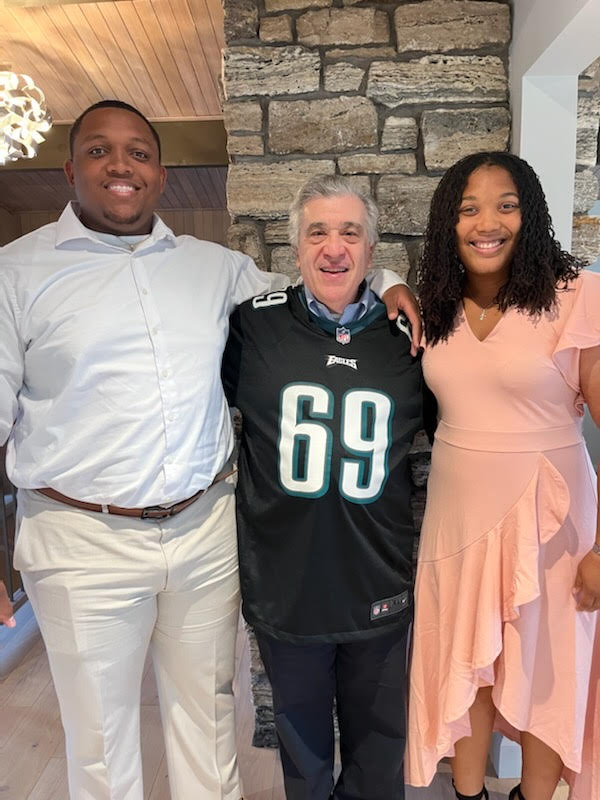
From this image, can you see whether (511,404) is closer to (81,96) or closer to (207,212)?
(81,96)

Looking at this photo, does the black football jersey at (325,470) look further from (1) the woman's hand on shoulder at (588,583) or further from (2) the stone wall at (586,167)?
(2) the stone wall at (586,167)

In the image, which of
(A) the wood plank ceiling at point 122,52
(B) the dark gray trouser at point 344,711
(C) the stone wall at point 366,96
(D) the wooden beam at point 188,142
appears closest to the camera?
(B) the dark gray trouser at point 344,711

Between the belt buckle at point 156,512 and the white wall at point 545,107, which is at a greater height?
the white wall at point 545,107

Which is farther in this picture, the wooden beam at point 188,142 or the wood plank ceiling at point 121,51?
the wooden beam at point 188,142

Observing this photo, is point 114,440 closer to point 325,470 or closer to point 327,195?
point 325,470

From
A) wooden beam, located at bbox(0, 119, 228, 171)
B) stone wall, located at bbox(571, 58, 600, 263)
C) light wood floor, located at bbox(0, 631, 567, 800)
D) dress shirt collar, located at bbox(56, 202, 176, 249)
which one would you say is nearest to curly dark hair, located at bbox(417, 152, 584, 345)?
stone wall, located at bbox(571, 58, 600, 263)

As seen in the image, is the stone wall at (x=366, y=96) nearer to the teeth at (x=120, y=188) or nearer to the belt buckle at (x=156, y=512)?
the teeth at (x=120, y=188)

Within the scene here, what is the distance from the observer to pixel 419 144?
183 cm

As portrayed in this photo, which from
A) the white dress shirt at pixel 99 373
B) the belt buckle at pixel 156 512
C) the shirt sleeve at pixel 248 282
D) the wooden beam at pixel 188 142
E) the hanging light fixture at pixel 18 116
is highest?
the wooden beam at pixel 188 142

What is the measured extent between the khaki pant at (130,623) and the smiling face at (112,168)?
0.66m

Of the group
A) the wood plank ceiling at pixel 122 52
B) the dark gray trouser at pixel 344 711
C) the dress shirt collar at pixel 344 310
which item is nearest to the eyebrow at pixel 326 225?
the dress shirt collar at pixel 344 310

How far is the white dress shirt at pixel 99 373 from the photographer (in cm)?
126

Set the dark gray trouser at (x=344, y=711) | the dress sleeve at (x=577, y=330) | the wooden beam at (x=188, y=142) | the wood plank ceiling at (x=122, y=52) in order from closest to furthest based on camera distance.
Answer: the dress sleeve at (x=577, y=330)
the dark gray trouser at (x=344, y=711)
the wood plank ceiling at (x=122, y=52)
the wooden beam at (x=188, y=142)

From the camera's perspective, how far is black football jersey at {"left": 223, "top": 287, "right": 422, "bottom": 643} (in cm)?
134
